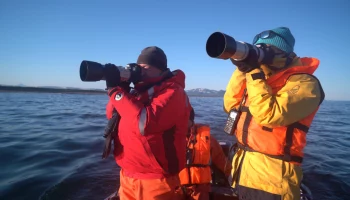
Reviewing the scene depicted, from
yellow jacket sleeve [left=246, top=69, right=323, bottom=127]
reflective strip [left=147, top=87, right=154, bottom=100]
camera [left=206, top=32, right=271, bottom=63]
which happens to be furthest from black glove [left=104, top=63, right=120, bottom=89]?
yellow jacket sleeve [left=246, top=69, right=323, bottom=127]

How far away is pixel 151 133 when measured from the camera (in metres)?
2.12

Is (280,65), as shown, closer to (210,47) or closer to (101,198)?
(210,47)

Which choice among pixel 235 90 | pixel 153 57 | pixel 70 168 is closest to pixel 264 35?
pixel 235 90

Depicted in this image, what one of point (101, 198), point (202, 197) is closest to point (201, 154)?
point (202, 197)

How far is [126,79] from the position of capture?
2.28 metres

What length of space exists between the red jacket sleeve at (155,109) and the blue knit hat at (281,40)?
1030mm

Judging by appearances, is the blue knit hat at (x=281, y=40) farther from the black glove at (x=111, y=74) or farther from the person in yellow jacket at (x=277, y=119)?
the black glove at (x=111, y=74)

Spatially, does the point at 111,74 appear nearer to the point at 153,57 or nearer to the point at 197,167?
the point at 153,57

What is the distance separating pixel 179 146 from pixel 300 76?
4.47ft

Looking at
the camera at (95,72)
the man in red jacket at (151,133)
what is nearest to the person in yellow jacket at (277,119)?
the man in red jacket at (151,133)

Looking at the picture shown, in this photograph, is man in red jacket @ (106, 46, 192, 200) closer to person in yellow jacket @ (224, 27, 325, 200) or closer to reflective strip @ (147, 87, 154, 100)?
reflective strip @ (147, 87, 154, 100)

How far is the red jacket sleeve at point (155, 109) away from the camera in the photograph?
203 centimetres

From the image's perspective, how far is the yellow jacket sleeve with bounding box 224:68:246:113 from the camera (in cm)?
266

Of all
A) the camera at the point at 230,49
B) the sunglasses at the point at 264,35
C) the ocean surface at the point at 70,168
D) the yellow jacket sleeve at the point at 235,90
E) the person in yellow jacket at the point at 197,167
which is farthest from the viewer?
the ocean surface at the point at 70,168
